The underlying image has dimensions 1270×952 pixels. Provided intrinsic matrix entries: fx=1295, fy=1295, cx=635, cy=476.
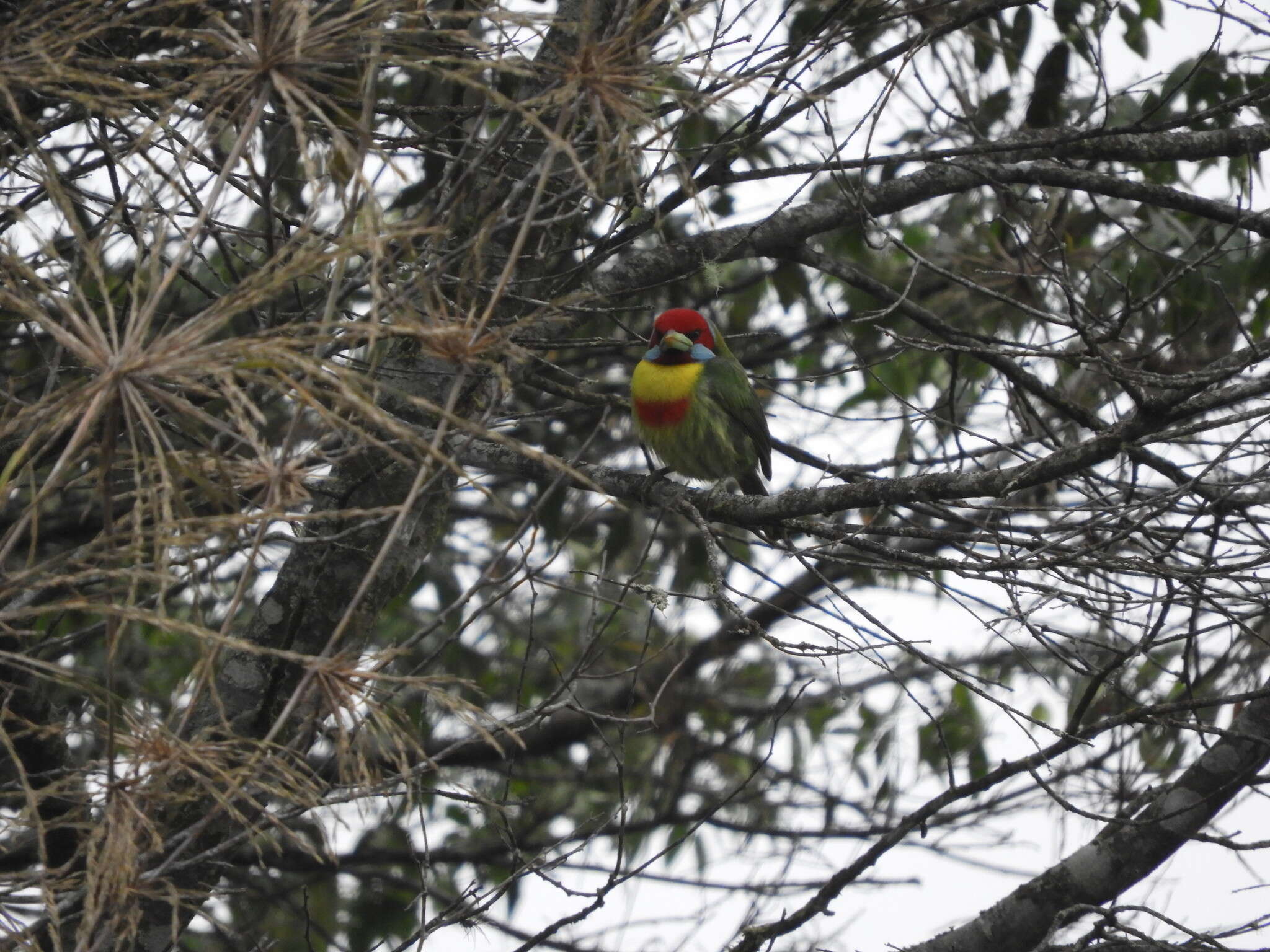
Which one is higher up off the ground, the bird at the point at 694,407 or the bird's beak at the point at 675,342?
the bird's beak at the point at 675,342

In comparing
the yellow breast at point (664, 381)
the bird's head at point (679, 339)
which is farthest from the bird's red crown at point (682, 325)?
the yellow breast at point (664, 381)

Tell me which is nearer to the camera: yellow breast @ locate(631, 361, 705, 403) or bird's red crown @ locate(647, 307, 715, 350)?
yellow breast @ locate(631, 361, 705, 403)

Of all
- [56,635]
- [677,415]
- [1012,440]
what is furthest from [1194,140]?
[56,635]

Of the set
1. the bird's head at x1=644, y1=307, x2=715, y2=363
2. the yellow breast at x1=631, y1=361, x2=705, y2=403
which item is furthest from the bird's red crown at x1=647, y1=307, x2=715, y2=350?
the yellow breast at x1=631, y1=361, x2=705, y2=403

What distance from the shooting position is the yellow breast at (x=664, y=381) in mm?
4914

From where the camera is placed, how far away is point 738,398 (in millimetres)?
5016

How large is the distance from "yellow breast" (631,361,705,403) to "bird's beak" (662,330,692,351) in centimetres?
7

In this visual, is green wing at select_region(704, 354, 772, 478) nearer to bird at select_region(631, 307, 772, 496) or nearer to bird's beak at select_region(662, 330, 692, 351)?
bird at select_region(631, 307, 772, 496)

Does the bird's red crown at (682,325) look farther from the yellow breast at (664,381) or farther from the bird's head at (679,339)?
the yellow breast at (664,381)

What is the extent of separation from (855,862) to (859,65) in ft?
6.93

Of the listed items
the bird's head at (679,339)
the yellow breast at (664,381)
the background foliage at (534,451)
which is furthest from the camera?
the bird's head at (679,339)

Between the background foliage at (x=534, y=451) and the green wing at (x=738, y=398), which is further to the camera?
the green wing at (x=738, y=398)

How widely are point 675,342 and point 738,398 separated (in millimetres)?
326

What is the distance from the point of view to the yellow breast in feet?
A: 16.1
